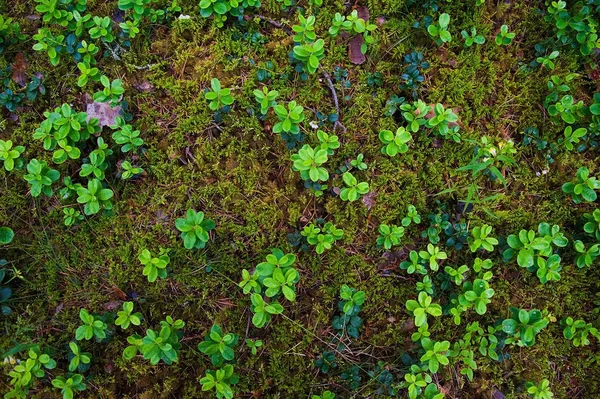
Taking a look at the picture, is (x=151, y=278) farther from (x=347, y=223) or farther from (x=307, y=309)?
(x=347, y=223)

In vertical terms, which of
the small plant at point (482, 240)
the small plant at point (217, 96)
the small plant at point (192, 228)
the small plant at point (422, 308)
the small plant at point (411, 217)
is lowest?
the small plant at point (422, 308)

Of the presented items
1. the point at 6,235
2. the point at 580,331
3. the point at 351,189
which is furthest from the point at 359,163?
the point at 6,235

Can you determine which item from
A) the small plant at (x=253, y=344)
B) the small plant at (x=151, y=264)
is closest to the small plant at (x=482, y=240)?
the small plant at (x=253, y=344)

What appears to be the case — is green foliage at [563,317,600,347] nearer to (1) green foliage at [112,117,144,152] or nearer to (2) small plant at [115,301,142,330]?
(2) small plant at [115,301,142,330]

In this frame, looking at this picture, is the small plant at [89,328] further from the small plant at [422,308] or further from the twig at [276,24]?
the twig at [276,24]

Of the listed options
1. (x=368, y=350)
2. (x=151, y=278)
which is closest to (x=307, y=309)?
(x=368, y=350)

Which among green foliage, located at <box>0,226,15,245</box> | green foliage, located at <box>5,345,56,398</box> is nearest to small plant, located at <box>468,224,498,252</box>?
green foliage, located at <box>5,345,56,398</box>
